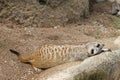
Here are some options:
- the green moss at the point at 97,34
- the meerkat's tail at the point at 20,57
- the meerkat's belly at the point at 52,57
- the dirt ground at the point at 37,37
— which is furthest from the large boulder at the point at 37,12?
the meerkat's belly at the point at 52,57

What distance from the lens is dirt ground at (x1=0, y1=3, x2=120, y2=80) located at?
4359 mm

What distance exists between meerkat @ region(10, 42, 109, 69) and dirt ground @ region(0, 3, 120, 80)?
0.31ft

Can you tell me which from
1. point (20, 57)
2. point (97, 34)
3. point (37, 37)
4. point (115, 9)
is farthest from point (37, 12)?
point (115, 9)

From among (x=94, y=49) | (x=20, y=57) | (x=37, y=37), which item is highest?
(x=94, y=49)

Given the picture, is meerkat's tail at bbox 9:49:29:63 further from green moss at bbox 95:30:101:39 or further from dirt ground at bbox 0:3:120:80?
green moss at bbox 95:30:101:39

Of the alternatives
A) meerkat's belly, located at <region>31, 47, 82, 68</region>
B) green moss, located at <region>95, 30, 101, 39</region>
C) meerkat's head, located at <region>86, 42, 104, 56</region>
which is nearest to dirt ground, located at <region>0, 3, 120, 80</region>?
green moss, located at <region>95, 30, 101, 39</region>

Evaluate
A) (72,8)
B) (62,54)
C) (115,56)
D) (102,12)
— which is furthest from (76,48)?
(102,12)

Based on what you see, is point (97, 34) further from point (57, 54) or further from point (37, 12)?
point (57, 54)

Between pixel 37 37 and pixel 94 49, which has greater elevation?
pixel 94 49

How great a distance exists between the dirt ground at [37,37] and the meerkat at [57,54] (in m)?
0.09

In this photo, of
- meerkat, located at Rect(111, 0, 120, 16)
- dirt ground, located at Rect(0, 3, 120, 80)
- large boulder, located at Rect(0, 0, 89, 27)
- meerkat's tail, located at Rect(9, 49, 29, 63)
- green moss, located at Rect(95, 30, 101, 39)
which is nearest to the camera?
dirt ground, located at Rect(0, 3, 120, 80)

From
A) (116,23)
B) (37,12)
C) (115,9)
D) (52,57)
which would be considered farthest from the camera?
(115,9)

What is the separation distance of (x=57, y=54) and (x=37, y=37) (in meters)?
0.82

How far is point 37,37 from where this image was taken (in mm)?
5258
